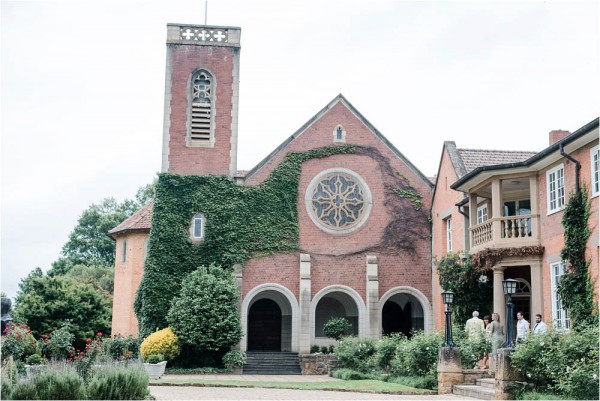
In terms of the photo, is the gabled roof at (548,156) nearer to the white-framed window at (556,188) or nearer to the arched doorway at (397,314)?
the white-framed window at (556,188)

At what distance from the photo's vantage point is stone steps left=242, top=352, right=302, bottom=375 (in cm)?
3003

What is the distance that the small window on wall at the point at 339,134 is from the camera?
3372 centimetres

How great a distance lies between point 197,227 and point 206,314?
13.9 ft

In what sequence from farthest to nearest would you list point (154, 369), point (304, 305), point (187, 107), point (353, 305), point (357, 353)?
point (353, 305) < point (187, 107) < point (304, 305) < point (357, 353) < point (154, 369)

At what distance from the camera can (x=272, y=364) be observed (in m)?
30.4

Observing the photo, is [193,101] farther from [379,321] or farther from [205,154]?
[379,321]

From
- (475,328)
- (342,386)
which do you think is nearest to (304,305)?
(475,328)

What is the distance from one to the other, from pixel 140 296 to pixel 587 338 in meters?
21.7

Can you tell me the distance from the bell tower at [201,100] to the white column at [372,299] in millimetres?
7392

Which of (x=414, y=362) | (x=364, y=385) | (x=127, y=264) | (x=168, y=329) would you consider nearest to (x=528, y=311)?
(x=414, y=362)

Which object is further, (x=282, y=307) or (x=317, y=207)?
(x=282, y=307)

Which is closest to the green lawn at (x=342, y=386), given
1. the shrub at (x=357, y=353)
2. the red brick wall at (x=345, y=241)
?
the shrub at (x=357, y=353)

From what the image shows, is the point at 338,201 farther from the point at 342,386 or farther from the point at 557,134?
the point at 342,386

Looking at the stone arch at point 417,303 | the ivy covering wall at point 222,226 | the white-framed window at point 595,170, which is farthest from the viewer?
the stone arch at point 417,303
